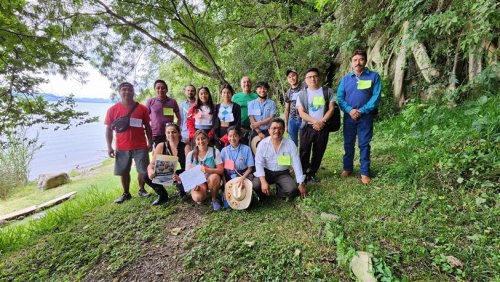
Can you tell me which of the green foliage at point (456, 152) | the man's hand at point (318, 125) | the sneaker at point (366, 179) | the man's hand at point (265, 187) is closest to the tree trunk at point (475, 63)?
the green foliage at point (456, 152)

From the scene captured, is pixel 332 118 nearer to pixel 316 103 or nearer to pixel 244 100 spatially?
pixel 316 103

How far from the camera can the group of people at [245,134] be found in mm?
3246

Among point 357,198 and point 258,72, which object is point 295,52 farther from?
point 357,198

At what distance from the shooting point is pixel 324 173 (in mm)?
4008

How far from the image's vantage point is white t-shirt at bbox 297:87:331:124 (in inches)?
134

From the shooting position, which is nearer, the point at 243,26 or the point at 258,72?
the point at 243,26

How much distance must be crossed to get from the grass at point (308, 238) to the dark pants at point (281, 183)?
0.50ft

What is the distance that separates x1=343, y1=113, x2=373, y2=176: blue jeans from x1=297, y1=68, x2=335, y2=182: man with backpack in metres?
0.27

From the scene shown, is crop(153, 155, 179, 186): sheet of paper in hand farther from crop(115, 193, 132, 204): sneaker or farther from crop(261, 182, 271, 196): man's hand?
crop(261, 182, 271, 196): man's hand

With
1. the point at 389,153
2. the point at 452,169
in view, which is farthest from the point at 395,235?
the point at 389,153

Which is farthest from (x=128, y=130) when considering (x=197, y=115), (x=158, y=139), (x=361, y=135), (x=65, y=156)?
(x=65, y=156)

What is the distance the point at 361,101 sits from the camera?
326 centimetres

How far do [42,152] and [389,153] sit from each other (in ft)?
82.2

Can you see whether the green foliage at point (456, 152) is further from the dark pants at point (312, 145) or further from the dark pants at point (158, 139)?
the dark pants at point (158, 139)
